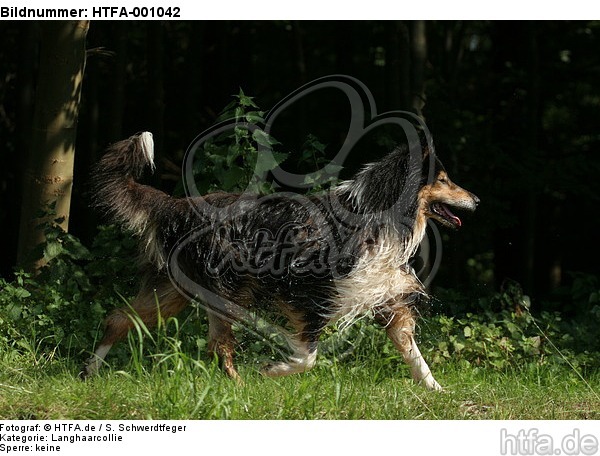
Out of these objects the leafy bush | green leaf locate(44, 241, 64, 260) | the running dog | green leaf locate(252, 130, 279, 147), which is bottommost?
the leafy bush

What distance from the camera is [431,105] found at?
10.3 meters

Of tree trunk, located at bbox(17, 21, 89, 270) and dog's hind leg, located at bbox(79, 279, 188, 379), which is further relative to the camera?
tree trunk, located at bbox(17, 21, 89, 270)

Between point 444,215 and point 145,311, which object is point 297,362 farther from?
point 444,215

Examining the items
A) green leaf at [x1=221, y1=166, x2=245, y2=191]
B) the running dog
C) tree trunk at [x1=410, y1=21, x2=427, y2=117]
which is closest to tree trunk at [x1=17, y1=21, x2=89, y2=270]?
green leaf at [x1=221, y1=166, x2=245, y2=191]

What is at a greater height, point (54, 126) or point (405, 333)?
point (54, 126)

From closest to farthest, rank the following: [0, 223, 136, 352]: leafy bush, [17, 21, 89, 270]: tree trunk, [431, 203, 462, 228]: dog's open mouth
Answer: [431, 203, 462, 228]: dog's open mouth < [0, 223, 136, 352]: leafy bush < [17, 21, 89, 270]: tree trunk

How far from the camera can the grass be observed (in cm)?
543

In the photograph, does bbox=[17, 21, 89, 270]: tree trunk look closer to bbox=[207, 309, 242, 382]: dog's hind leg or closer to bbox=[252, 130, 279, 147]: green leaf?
bbox=[252, 130, 279, 147]: green leaf

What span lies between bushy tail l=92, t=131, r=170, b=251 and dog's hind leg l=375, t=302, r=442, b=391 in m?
1.86

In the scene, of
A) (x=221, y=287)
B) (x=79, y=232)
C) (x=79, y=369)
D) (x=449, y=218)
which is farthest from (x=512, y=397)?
(x=79, y=232)

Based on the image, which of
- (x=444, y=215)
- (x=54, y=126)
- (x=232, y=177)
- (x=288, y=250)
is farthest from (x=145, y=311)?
(x=54, y=126)

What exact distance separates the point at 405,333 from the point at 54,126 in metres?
4.13

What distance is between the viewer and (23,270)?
8.33 metres

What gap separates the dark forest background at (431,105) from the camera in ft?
36.9
